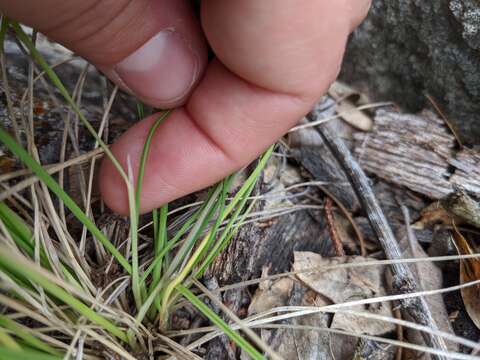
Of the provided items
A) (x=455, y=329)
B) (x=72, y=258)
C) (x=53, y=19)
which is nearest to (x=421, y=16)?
(x=455, y=329)

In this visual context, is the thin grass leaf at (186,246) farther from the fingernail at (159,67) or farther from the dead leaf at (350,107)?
the dead leaf at (350,107)

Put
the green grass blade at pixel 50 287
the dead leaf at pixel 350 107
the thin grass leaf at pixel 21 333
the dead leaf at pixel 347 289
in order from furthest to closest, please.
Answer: the dead leaf at pixel 350 107 < the dead leaf at pixel 347 289 < the thin grass leaf at pixel 21 333 < the green grass blade at pixel 50 287

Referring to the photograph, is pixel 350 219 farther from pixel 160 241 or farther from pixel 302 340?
pixel 160 241

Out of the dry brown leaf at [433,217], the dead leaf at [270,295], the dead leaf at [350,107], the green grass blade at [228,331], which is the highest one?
the green grass blade at [228,331]

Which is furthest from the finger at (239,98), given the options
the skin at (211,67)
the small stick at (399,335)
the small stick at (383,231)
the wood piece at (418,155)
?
the small stick at (399,335)

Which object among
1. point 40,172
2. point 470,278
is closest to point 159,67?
point 40,172

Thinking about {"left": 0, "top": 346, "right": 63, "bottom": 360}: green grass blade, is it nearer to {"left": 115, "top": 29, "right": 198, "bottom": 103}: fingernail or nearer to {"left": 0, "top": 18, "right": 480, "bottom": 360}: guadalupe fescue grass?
{"left": 0, "top": 18, "right": 480, "bottom": 360}: guadalupe fescue grass
